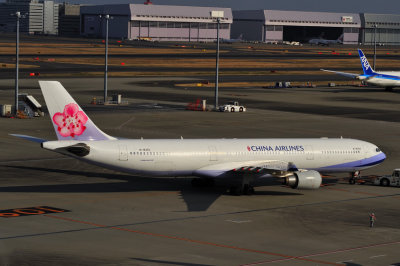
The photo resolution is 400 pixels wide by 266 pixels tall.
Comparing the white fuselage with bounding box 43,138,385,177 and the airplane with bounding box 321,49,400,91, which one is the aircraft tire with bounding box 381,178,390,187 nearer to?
the white fuselage with bounding box 43,138,385,177

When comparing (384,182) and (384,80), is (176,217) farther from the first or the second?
(384,80)

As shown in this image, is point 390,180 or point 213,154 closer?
point 213,154

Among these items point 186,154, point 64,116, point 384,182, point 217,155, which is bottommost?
point 384,182

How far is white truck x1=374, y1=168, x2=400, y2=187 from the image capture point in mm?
63094

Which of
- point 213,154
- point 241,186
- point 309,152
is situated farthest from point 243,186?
point 309,152

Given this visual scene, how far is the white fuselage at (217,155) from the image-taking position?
54688mm

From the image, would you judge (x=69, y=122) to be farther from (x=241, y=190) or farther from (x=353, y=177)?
(x=353, y=177)

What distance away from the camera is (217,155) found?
5741 cm

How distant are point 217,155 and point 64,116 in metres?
10.9

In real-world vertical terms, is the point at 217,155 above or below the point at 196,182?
above

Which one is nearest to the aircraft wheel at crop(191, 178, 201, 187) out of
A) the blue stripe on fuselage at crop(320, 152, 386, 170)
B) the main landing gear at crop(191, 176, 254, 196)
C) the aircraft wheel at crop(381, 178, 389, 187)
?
the main landing gear at crop(191, 176, 254, 196)

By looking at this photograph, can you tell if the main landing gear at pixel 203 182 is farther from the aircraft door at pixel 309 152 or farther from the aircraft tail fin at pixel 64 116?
the aircraft tail fin at pixel 64 116

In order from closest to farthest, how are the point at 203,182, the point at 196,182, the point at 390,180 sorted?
the point at 203,182, the point at 196,182, the point at 390,180

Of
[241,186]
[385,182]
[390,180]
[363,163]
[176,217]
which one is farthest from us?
[385,182]
